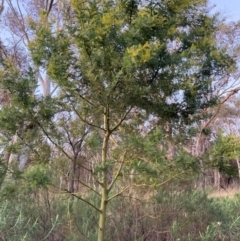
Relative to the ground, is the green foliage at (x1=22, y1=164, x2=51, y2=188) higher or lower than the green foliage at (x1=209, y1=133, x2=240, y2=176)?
lower

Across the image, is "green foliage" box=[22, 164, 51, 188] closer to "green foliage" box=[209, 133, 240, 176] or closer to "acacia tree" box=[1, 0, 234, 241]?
"acacia tree" box=[1, 0, 234, 241]

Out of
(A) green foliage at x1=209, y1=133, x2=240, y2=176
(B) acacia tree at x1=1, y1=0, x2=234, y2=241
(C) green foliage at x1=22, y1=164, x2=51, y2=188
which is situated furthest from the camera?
(B) acacia tree at x1=1, y1=0, x2=234, y2=241

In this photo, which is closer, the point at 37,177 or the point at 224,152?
the point at 37,177

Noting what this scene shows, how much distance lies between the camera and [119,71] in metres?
3.42

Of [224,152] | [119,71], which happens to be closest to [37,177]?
[119,71]

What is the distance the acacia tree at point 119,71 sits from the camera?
3.47 m

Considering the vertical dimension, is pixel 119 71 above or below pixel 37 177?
above

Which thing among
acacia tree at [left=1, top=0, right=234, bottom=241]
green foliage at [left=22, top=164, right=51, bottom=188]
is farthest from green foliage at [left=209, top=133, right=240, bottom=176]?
green foliage at [left=22, top=164, right=51, bottom=188]

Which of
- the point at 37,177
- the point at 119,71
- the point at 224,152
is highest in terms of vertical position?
the point at 119,71

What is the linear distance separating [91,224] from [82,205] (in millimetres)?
337

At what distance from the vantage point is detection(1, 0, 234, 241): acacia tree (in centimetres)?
347

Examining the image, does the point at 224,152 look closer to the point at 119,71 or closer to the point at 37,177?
the point at 119,71

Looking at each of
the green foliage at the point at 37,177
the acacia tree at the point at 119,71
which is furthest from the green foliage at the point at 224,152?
the green foliage at the point at 37,177

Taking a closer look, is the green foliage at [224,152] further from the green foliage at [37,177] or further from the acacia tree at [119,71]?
the green foliage at [37,177]
